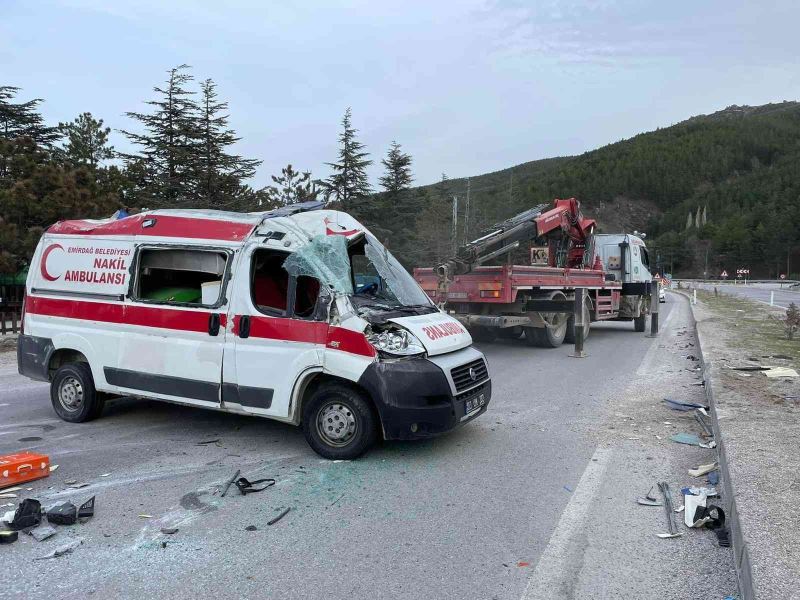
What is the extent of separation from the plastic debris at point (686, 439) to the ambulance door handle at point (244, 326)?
4354 mm

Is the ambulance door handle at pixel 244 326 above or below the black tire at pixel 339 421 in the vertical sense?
above

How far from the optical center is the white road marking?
3.17 metres

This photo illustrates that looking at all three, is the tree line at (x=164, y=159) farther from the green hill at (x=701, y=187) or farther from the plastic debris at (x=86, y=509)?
the green hill at (x=701, y=187)

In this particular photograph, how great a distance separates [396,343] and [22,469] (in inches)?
121

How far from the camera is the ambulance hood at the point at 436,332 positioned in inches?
207

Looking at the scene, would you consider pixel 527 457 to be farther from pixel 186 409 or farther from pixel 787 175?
pixel 787 175

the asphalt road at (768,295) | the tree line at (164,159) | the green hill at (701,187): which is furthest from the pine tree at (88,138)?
the green hill at (701,187)

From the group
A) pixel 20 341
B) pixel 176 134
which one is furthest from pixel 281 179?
pixel 20 341

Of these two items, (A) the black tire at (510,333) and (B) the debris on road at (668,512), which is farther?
(A) the black tire at (510,333)

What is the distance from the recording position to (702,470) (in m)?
5.06

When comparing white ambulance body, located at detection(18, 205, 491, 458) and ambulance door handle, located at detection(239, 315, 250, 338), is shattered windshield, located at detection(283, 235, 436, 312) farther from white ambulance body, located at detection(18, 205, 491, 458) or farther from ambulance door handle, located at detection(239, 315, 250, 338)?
ambulance door handle, located at detection(239, 315, 250, 338)

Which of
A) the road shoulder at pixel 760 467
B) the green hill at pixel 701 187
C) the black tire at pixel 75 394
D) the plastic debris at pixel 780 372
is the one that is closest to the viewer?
the road shoulder at pixel 760 467

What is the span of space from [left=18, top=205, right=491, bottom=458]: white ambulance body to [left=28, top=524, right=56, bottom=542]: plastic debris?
1908 mm

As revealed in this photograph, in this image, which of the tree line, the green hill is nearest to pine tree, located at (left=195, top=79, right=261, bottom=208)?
the tree line
